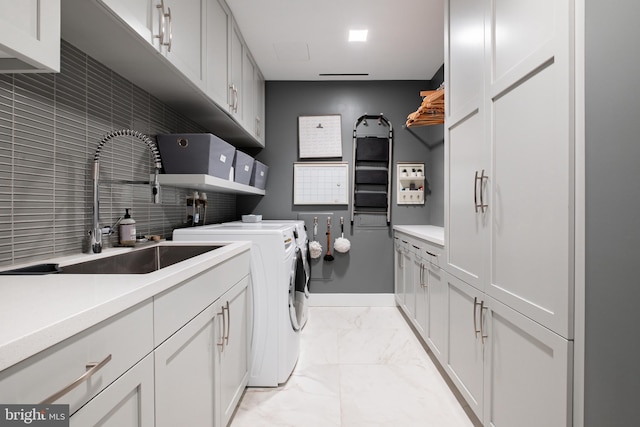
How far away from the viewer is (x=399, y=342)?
2.58 metres

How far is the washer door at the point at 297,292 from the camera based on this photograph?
2094mm

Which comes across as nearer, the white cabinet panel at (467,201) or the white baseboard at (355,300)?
the white cabinet panel at (467,201)

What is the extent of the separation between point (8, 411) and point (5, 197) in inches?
35.0

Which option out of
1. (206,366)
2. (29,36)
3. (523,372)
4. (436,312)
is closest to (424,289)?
(436,312)

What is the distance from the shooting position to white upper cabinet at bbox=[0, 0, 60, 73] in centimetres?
70

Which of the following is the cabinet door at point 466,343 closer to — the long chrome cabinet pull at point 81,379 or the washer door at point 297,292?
the washer door at point 297,292

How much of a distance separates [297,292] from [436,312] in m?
0.95

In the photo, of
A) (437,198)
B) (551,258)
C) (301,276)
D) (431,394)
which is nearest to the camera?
(551,258)

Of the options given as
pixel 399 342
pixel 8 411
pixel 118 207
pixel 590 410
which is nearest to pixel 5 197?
pixel 118 207

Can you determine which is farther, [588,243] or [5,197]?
[5,197]

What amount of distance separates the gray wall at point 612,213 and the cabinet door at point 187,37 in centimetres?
149

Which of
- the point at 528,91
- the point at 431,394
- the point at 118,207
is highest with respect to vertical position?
the point at 528,91

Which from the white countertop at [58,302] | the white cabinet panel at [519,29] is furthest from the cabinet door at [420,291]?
the white countertop at [58,302]

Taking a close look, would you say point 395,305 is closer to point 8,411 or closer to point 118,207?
point 118,207
